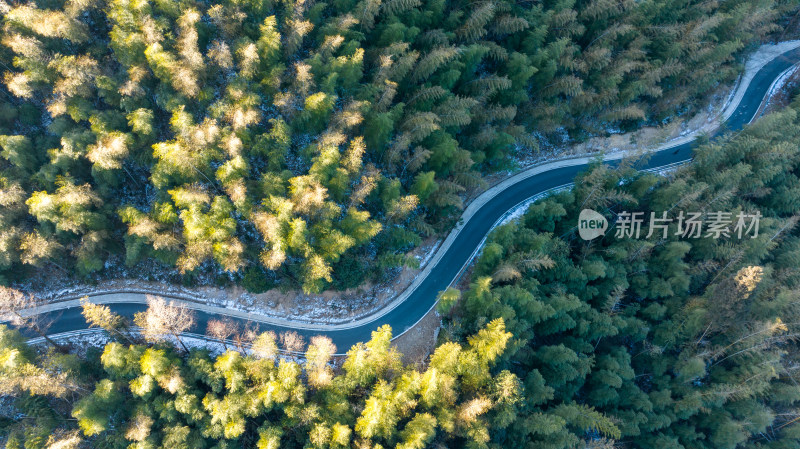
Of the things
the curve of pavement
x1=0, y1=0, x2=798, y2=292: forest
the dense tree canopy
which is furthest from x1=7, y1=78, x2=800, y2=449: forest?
x1=0, y1=0, x2=798, y2=292: forest

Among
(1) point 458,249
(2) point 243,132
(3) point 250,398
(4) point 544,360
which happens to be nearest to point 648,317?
(4) point 544,360

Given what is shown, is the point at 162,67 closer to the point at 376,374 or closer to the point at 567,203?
the point at 376,374

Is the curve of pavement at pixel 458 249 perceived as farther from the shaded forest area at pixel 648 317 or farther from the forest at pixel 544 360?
the shaded forest area at pixel 648 317

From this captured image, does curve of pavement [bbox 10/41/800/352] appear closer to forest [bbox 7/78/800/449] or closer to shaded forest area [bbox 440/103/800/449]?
forest [bbox 7/78/800/449]

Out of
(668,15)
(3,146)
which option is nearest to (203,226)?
(3,146)

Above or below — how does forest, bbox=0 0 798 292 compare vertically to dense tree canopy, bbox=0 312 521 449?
above

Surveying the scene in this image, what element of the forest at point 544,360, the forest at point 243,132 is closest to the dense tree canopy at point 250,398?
the forest at point 544,360

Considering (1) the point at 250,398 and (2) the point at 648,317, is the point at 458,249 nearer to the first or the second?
(2) the point at 648,317
